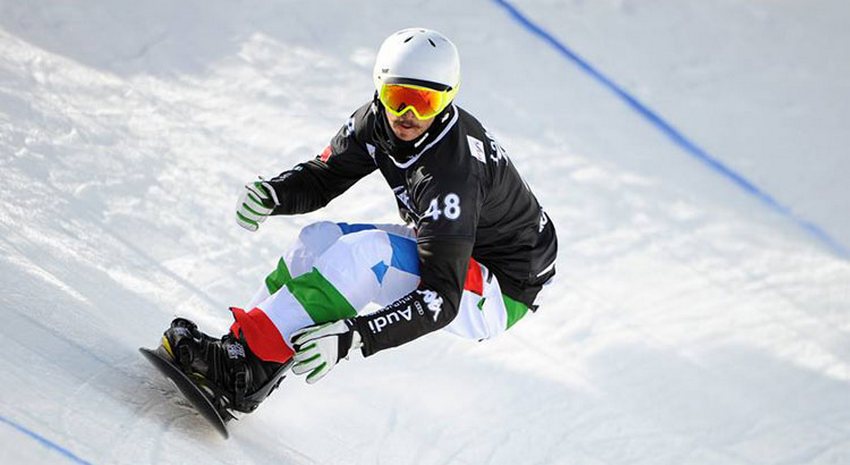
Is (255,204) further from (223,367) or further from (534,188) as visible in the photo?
(534,188)

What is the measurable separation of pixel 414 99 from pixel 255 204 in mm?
782

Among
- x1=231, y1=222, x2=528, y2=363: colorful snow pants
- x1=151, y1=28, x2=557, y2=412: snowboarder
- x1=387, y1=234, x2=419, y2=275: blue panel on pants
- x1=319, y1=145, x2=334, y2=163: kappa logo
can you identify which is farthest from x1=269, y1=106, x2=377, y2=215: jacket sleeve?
x1=387, y1=234, x2=419, y2=275: blue panel on pants

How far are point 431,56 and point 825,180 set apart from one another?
3.56 metres

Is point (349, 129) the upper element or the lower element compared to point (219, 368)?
upper

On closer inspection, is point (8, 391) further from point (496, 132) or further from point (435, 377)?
point (496, 132)

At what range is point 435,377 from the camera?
4867mm

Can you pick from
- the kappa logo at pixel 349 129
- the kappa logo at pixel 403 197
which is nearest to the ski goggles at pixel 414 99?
the kappa logo at pixel 403 197

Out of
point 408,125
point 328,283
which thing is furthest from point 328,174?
point 328,283

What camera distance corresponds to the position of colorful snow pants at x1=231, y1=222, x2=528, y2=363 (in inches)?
140

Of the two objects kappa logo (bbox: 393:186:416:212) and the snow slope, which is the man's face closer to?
kappa logo (bbox: 393:186:416:212)

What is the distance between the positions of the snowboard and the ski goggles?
105 cm

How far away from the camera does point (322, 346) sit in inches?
133

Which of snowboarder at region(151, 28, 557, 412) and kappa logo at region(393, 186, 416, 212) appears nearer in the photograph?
snowboarder at region(151, 28, 557, 412)

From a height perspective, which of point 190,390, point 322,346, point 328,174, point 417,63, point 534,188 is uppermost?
point 417,63
